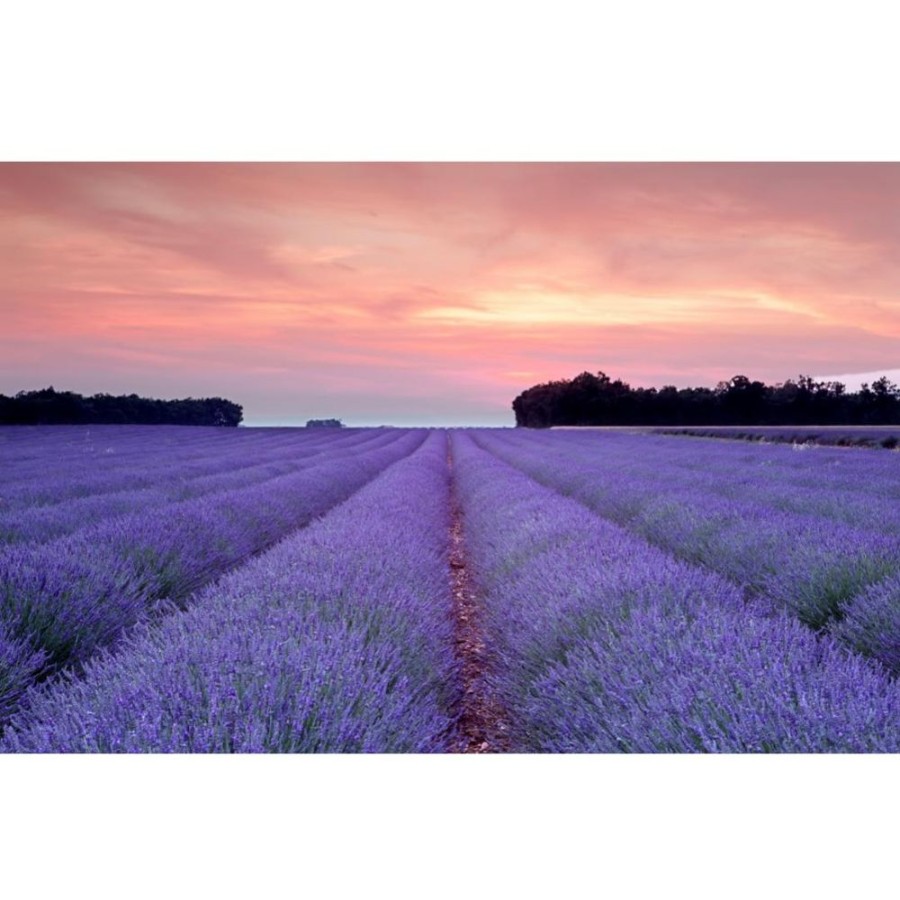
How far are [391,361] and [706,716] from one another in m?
3.86

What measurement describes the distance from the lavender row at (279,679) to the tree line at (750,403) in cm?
358

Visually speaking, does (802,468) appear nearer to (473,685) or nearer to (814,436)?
(814,436)

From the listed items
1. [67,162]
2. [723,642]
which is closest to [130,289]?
[67,162]

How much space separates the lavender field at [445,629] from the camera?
1.63 metres

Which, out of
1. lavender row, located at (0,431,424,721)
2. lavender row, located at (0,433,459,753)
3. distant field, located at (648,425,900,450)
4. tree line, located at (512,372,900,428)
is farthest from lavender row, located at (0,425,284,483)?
distant field, located at (648,425,900,450)

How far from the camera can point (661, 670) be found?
189 cm

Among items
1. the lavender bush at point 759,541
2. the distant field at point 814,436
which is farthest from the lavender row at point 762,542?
the distant field at point 814,436

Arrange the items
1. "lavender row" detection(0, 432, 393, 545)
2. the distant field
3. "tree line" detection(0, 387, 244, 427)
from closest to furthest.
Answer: "lavender row" detection(0, 432, 393, 545) → "tree line" detection(0, 387, 244, 427) → the distant field

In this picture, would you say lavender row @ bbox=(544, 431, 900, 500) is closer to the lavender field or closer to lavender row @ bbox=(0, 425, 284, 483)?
the lavender field

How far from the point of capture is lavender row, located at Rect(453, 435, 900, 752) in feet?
5.24

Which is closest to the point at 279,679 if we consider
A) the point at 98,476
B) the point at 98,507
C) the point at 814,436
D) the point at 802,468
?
the point at 98,507

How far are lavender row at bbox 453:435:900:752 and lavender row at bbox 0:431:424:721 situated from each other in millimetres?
1618
